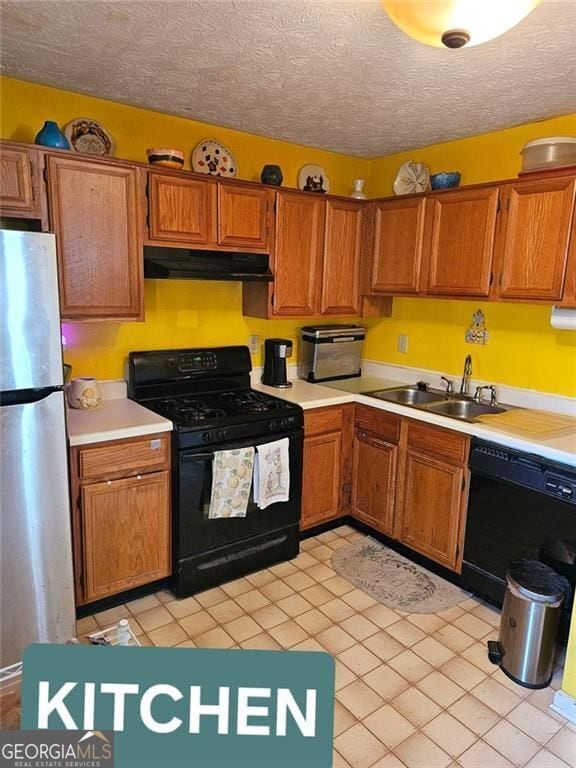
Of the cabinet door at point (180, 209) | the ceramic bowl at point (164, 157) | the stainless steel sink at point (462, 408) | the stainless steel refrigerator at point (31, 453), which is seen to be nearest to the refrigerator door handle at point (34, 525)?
the stainless steel refrigerator at point (31, 453)

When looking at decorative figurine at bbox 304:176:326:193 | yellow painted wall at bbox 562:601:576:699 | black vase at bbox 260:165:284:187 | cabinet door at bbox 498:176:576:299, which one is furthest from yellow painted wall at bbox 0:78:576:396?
yellow painted wall at bbox 562:601:576:699

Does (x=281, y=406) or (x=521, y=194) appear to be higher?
(x=521, y=194)

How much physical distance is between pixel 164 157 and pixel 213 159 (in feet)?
1.60

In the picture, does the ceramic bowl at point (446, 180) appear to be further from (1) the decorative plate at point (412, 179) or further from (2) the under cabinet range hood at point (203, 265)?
(2) the under cabinet range hood at point (203, 265)

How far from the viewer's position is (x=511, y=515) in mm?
2453

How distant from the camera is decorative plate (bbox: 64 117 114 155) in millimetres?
2529

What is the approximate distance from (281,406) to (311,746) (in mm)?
1909

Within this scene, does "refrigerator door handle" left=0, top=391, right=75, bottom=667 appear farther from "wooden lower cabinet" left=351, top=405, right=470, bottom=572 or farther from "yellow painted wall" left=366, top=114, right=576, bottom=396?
"yellow painted wall" left=366, top=114, right=576, bottom=396

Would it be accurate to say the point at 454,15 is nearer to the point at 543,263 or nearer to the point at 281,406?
the point at 543,263

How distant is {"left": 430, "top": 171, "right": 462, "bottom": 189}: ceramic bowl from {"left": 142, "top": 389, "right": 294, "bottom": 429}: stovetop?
1.56 metres

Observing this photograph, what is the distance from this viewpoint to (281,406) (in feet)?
9.44

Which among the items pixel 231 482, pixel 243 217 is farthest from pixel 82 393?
pixel 243 217

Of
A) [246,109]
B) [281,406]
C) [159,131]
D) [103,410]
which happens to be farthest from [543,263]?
[103,410]

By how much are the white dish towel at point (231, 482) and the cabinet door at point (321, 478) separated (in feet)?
1.69
